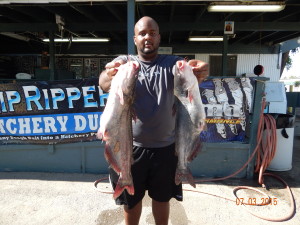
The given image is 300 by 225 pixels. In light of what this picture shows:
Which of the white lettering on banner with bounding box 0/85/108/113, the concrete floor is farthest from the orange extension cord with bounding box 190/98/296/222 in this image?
the white lettering on banner with bounding box 0/85/108/113

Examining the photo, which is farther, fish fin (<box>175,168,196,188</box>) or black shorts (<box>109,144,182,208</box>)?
black shorts (<box>109,144,182,208</box>)

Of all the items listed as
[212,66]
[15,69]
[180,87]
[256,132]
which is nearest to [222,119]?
[256,132]

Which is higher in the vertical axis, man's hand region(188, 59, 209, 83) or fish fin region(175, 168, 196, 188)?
man's hand region(188, 59, 209, 83)

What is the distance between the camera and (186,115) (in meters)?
1.92

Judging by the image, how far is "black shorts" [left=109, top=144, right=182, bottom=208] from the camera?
88.5 inches

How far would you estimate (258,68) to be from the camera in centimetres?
1227

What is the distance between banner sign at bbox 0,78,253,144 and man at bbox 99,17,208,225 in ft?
7.39

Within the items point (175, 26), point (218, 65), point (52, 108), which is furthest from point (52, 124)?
point (218, 65)

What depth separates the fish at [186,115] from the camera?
69.7 inches

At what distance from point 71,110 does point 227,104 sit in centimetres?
267

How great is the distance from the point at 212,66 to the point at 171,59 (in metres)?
12.1

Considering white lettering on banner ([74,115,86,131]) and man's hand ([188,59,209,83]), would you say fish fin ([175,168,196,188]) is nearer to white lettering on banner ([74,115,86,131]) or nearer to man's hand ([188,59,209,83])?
man's hand ([188,59,209,83])

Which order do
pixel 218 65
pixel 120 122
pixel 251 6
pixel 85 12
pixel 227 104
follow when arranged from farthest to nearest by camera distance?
pixel 218 65, pixel 85 12, pixel 251 6, pixel 227 104, pixel 120 122
